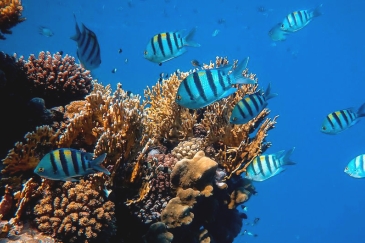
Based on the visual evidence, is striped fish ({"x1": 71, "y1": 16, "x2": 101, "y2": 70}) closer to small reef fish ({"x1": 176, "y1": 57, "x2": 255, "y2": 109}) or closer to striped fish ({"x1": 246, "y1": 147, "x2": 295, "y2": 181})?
small reef fish ({"x1": 176, "y1": 57, "x2": 255, "y2": 109})

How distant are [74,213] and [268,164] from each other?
9.65 ft

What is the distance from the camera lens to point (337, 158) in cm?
9744

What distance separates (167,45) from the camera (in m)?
4.29

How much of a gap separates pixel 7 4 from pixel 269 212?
298 feet

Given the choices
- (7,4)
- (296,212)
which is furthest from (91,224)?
(296,212)

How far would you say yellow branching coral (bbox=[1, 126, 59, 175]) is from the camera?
371 cm

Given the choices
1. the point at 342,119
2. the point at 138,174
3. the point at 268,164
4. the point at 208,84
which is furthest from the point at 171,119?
the point at 342,119

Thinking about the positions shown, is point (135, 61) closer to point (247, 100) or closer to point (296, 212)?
point (296, 212)

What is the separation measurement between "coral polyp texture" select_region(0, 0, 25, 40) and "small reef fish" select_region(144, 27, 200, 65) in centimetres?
225

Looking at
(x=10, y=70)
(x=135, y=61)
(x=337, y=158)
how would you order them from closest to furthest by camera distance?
1. (x=10, y=70)
2. (x=337, y=158)
3. (x=135, y=61)

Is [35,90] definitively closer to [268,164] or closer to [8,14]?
[8,14]

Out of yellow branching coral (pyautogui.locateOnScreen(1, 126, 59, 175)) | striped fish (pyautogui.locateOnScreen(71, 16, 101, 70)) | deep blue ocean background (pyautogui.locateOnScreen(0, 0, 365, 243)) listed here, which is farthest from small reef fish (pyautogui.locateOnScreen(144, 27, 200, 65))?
deep blue ocean background (pyautogui.locateOnScreen(0, 0, 365, 243))

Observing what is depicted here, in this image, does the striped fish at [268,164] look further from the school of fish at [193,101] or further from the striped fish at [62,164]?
the striped fish at [62,164]

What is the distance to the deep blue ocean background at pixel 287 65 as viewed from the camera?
52681 mm
